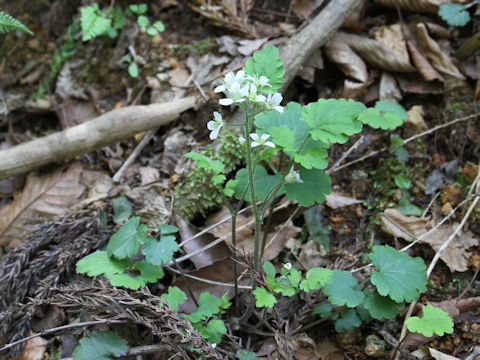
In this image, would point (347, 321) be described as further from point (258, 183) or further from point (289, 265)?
point (258, 183)

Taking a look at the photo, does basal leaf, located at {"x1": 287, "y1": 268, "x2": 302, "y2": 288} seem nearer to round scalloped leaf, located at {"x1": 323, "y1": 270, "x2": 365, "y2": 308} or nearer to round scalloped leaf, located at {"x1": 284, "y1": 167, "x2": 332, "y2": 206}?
round scalloped leaf, located at {"x1": 323, "y1": 270, "x2": 365, "y2": 308}

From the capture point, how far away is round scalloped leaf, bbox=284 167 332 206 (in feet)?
7.04

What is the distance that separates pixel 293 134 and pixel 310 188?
455 millimetres

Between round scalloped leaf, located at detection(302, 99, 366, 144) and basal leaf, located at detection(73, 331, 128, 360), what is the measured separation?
145 cm

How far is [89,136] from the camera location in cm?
296

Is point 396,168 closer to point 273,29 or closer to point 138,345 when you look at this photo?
point 273,29

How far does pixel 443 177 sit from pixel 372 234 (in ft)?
2.29

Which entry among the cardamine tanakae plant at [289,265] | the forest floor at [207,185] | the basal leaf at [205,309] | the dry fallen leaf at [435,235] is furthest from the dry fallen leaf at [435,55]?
the basal leaf at [205,309]

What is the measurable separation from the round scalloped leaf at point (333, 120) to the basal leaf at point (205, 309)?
1.06 meters

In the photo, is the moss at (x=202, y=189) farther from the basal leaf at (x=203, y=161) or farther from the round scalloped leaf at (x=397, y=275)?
the round scalloped leaf at (x=397, y=275)

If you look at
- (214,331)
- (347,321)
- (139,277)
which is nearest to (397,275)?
(347,321)

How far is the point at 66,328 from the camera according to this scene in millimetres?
2121

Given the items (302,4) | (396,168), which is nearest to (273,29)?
(302,4)

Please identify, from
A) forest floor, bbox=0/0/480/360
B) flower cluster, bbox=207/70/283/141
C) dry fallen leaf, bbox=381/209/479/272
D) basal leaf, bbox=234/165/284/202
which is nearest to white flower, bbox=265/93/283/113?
flower cluster, bbox=207/70/283/141
